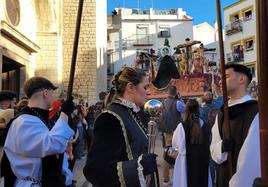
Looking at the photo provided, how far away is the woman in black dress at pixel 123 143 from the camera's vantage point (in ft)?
8.76

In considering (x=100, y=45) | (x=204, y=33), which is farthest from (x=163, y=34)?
(x=100, y=45)

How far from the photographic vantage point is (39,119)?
10.7 feet

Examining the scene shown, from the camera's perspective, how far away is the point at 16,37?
13273 mm

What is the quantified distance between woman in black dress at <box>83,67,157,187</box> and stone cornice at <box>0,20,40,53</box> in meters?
9.85

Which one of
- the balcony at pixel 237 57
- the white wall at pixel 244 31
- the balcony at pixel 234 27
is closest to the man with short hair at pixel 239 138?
the white wall at pixel 244 31

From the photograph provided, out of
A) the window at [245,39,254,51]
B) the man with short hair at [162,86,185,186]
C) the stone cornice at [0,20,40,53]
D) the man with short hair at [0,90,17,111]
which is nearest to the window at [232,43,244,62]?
the window at [245,39,254,51]

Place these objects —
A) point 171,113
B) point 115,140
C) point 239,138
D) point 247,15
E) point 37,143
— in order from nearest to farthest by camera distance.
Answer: point 115,140 → point 37,143 → point 239,138 → point 171,113 → point 247,15

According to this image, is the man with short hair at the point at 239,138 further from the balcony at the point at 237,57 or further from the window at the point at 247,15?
the window at the point at 247,15

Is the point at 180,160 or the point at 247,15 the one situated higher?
the point at 247,15

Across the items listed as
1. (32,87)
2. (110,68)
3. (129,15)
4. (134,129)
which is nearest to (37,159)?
(32,87)

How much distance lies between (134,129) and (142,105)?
245mm

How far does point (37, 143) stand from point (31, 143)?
0.05 meters

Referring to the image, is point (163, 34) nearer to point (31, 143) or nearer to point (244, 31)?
point (244, 31)

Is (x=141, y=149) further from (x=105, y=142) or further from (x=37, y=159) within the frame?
(x=37, y=159)
